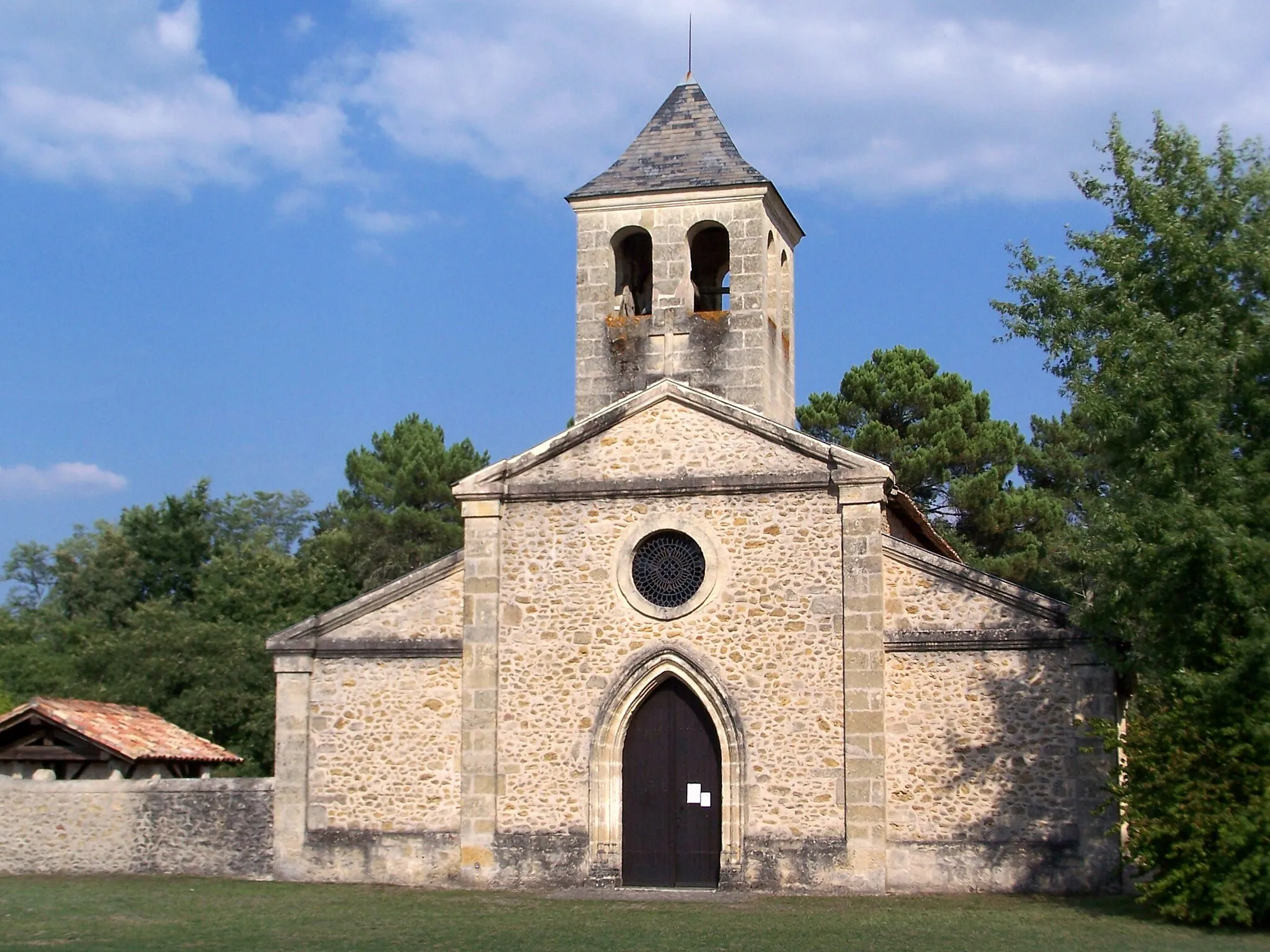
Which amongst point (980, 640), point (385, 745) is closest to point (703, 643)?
point (980, 640)

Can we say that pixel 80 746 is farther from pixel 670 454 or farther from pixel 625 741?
pixel 670 454

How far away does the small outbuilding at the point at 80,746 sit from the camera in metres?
21.2

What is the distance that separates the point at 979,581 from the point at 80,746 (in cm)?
1305

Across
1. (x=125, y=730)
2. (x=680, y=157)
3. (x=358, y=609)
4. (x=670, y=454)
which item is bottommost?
(x=125, y=730)

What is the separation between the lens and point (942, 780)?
685 inches

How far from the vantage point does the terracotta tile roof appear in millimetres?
21234

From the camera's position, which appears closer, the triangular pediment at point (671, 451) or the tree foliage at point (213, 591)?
the triangular pediment at point (671, 451)

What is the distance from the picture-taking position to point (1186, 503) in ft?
47.8

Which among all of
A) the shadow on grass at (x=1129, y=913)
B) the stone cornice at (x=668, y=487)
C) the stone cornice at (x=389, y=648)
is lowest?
the shadow on grass at (x=1129, y=913)

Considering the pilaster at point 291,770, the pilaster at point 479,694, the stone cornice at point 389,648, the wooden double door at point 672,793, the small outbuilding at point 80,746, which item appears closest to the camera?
the wooden double door at point 672,793

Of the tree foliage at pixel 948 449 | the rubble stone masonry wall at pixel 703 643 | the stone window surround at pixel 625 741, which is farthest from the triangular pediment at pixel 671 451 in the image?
the tree foliage at pixel 948 449

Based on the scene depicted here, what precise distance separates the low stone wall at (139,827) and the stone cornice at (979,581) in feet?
28.5

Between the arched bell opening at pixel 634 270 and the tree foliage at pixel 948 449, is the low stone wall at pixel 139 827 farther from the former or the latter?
the tree foliage at pixel 948 449

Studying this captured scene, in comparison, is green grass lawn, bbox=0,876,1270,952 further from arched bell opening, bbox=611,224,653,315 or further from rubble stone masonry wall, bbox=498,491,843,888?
arched bell opening, bbox=611,224,653,315
